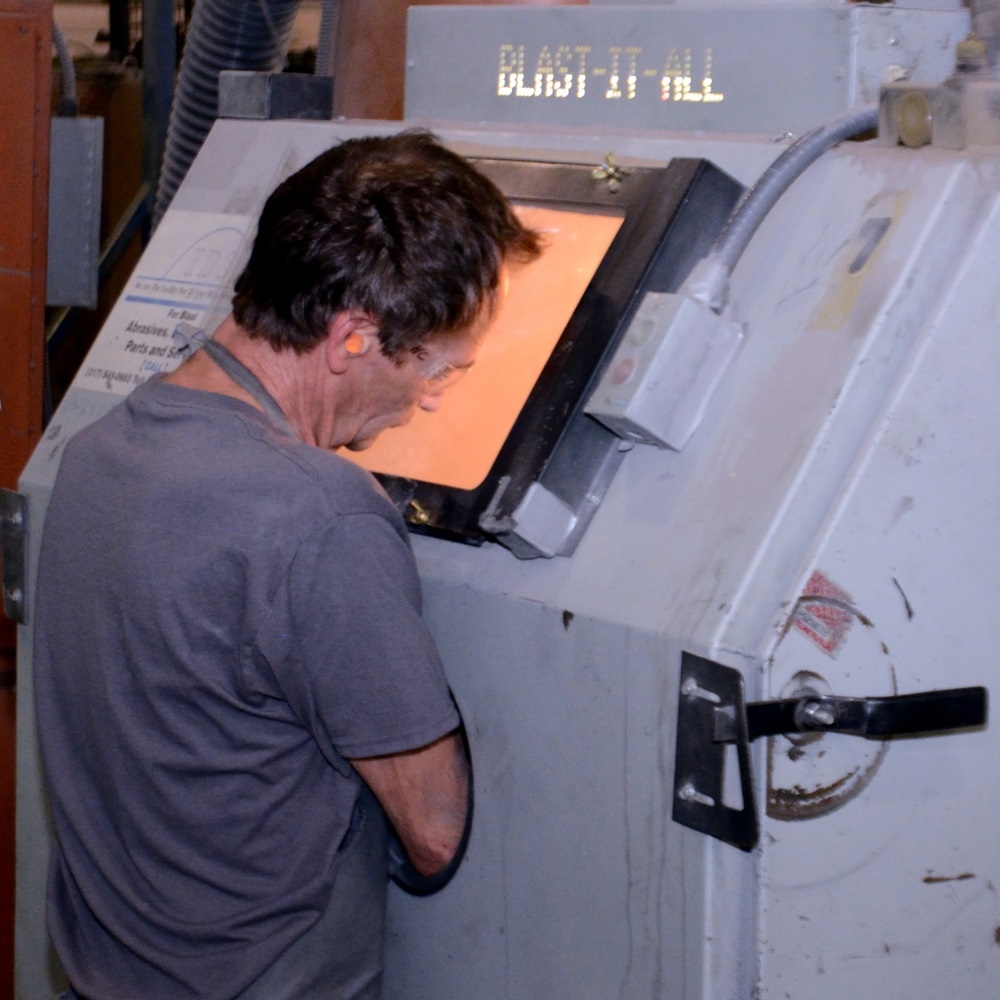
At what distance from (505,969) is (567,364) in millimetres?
566

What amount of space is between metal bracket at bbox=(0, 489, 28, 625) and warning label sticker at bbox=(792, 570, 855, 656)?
108 centimetres

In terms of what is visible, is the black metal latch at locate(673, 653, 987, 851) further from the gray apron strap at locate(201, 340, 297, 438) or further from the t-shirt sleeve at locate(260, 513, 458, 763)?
the gray apron strap at locate(201, 340, 297, 438)

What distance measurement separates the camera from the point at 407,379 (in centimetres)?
127

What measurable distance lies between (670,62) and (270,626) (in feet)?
2.57

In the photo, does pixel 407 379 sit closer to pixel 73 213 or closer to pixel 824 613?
pixel 824 613

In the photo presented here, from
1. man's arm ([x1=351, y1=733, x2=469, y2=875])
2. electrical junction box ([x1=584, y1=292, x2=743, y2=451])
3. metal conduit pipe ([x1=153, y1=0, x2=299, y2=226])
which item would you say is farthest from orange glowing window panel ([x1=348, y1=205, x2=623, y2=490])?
metal conduit pipe ([x1=153, y1=0, x2=299, y2=226])

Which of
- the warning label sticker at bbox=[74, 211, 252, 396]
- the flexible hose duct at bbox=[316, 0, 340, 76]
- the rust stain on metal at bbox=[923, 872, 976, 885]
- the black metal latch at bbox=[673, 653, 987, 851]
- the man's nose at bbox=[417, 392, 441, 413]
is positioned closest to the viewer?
the black metal latch at bbox=[673, 653, 987, 851]

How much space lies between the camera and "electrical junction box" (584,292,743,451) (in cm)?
113

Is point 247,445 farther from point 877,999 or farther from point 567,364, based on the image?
point 877,999

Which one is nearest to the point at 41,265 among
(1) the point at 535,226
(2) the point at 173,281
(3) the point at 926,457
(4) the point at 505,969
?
(2) the point at 173,281

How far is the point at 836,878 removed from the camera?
3.46 ft

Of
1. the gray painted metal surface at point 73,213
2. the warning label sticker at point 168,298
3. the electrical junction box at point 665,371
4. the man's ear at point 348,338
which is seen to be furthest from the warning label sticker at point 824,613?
the gray painted metal surface at point 73,213

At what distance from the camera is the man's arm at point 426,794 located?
113 cm

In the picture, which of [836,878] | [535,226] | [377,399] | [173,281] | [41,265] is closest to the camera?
[836,878]
